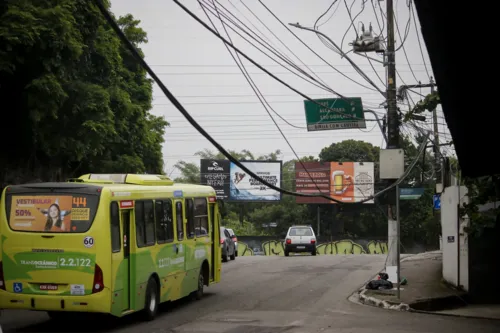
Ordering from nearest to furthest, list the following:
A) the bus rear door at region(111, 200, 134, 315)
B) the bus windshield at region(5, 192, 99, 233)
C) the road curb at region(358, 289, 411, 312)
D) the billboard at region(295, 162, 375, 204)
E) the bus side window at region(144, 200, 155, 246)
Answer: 1. the bus windshield at region(5, 192, 99, 233)
2. the bus rear door at region(111, 200, 134, 315)
3. the bus side window at region(144, 200, 155, 246)
4. the road curb at region(358, 289, 411, 312)
5. the billboard at region(295, 162, 375, 204)

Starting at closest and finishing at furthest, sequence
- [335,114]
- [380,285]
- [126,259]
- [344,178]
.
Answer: [126,259] < [380,285] < [335,114] < [344,178]

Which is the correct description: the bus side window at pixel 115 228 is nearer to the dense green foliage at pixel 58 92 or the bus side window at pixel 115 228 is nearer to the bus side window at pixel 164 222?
the bus side window at pixel 164 222

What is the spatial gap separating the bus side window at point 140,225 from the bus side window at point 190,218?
285 cm

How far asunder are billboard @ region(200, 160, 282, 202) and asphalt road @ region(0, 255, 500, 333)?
46671mm

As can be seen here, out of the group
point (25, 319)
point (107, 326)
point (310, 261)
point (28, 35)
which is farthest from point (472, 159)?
point (310, 261)

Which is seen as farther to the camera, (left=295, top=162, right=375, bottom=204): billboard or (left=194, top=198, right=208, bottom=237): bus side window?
(left=295, top=162, right=375, bottom=204): billboard

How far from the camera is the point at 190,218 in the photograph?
17.4 meters

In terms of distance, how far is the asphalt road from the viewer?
1356cm

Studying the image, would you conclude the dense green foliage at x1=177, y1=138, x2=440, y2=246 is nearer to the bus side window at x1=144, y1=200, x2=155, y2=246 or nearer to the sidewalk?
the sidewalk

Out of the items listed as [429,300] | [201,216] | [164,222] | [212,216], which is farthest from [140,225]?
[429,300]

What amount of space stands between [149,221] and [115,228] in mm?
1692

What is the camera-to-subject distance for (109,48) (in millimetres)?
25234

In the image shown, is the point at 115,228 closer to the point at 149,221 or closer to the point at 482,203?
the point at 149,221

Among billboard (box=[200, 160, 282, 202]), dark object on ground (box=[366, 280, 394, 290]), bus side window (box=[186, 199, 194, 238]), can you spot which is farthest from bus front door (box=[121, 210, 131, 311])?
billboard (box=[200, 160, 282, 202])
